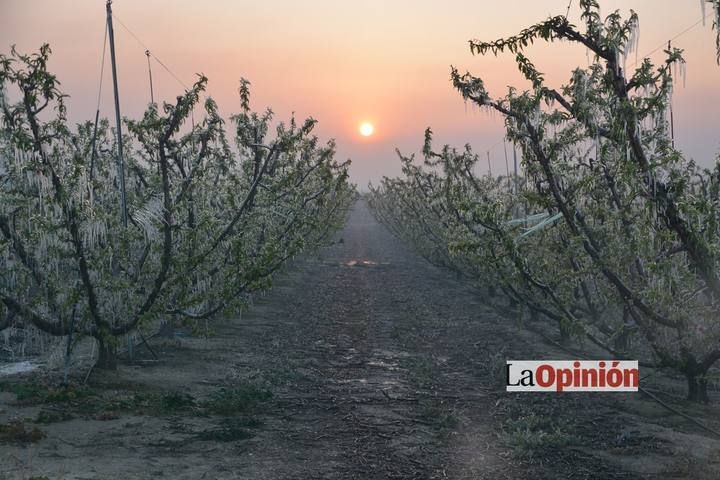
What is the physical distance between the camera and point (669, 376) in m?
13.6

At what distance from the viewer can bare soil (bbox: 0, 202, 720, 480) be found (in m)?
8.30

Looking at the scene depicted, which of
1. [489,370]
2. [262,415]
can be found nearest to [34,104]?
[262,415]

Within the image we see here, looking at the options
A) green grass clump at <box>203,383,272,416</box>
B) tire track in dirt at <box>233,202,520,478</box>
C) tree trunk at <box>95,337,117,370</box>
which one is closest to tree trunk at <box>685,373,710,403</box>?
tire track in dirt at <box>233,202,520,478</box>

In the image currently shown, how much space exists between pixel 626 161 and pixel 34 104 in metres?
7.47


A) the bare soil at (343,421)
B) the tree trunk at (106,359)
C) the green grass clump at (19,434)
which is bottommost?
the bare soil at (343,421)

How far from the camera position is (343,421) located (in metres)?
10.3

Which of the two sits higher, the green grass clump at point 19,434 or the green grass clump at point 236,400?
the green grass clump at point 19,434

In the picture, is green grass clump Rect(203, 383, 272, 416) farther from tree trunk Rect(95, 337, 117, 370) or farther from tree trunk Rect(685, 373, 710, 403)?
tree trunk Rect(685, 373, 710, 403)

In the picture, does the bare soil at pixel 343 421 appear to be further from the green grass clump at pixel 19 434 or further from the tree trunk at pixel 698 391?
the tree trunk at pixel 698 391

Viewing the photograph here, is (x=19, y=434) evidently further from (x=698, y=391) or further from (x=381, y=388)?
(x=698, y=391)

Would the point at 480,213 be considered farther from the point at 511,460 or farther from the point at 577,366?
the point at 577,366

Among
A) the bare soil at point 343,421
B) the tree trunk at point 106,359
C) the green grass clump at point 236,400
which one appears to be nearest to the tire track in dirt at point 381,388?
the bare soil at point 343,421

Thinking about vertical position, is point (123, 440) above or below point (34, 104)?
below

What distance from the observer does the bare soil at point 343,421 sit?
830 centimetres
